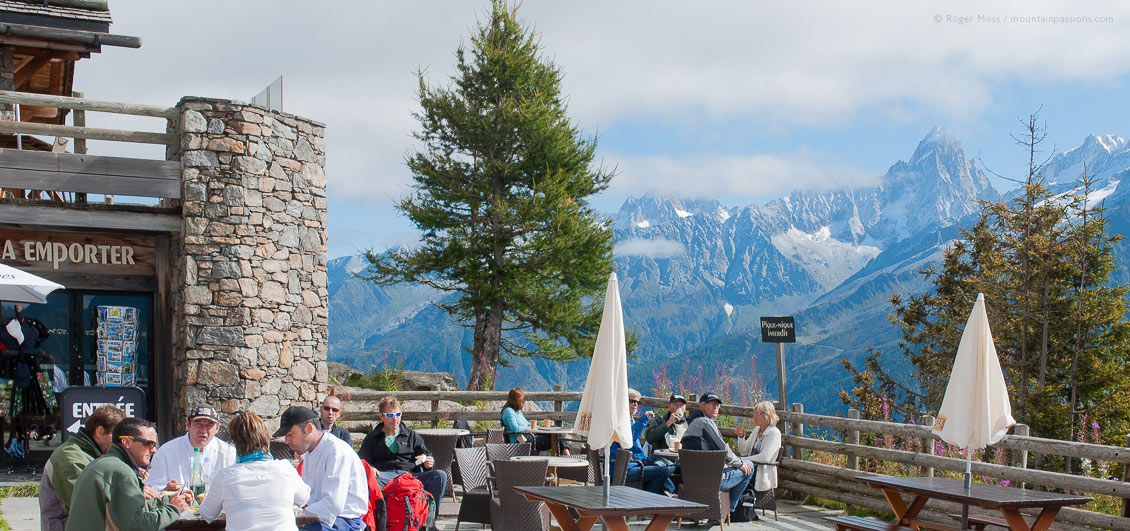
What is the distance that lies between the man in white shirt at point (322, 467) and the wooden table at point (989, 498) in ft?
15.1

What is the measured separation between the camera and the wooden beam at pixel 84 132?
37.9ft

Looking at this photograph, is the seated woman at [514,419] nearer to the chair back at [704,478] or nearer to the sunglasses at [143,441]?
the chair back at [704,478]

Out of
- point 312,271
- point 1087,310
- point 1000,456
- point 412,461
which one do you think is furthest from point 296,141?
point 1087,310

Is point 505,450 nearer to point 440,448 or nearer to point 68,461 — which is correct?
point 440,448

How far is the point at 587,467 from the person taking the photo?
1036cm

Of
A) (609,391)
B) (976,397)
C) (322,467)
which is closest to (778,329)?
(976,397)

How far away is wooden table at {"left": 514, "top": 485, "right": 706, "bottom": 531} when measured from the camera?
22.0ft

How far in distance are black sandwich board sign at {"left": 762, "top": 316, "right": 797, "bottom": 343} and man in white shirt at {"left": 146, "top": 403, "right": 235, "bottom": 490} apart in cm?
740

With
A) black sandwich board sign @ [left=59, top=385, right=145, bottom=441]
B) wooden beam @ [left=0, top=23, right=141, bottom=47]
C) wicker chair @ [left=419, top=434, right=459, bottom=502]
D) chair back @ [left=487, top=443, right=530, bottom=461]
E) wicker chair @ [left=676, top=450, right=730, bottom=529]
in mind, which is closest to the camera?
wicker chair @ [left=676, top=450, right=730, bottom=529]

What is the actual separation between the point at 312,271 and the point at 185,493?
24.2ft

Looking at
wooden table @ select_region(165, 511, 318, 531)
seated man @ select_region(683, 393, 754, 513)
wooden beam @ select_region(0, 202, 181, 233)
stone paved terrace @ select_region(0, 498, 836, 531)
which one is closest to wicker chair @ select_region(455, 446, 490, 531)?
stone paved terrace @ select_region(0, 498, 836, 531)

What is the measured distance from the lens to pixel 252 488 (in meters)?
5.20

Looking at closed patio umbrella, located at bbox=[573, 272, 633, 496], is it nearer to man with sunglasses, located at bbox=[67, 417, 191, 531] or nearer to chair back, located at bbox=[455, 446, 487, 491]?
chair back, located at bbox=[455, 446, 487, 491]

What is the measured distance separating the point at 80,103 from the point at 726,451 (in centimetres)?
861
